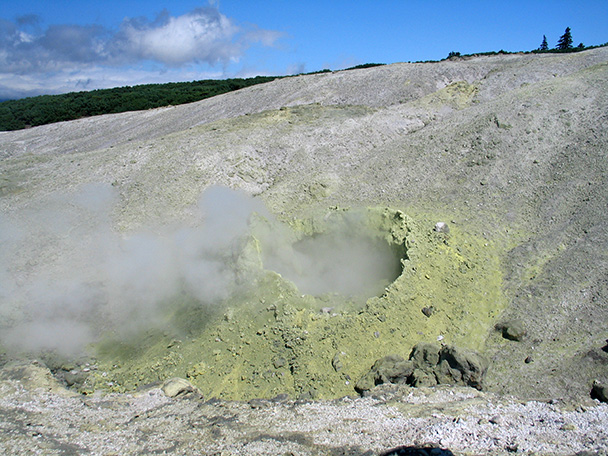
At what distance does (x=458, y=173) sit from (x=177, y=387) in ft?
35.9

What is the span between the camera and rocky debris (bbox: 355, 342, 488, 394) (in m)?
7.68

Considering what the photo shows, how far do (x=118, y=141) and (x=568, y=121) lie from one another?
22.0 meters

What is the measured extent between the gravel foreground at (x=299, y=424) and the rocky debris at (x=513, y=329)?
2.14 metres

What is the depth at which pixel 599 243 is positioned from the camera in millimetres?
10180

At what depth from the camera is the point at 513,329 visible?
8898 millimetres

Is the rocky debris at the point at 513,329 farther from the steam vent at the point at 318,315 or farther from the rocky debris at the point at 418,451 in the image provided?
the rocky debris at the point at 418,451

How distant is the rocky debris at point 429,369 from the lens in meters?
7.68

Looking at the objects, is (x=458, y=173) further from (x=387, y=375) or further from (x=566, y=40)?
(x=566, y=40)

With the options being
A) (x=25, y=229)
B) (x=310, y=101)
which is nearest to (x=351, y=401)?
(x=25, y=229)

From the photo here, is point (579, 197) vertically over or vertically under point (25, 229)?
over

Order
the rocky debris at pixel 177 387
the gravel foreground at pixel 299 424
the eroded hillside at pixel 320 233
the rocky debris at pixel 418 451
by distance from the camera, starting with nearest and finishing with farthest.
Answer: the rocky debris at pixel 418 451
the gravel foreground at pixel 299 424
the rocky debris at pixel 177 387
the eroded hillside at pixel 320 233

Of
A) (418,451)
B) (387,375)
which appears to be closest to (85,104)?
(387,375)

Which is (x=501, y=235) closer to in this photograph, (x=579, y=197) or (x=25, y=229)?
(x=579, y=197)

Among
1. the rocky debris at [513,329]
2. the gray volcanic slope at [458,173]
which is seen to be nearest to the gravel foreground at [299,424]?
the gray volcanic slope at [458,173]
